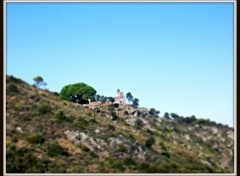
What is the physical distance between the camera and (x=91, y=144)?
191 feet

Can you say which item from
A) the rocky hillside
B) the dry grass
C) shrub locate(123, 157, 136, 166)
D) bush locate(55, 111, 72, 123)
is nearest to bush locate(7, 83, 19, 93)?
the rocky hillside

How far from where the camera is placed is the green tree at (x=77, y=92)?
106875 mm

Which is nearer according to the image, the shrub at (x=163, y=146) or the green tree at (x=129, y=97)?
the shrub at (x=163, y=146)

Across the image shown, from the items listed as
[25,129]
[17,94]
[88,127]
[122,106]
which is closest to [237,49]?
[88,127]

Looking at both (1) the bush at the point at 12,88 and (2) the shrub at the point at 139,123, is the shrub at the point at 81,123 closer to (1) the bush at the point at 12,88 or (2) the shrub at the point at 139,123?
(1) the bush at the point at 12,88

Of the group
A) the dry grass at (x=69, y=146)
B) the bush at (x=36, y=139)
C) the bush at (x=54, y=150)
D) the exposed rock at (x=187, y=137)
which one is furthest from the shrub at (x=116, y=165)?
the exposed rock at (x=187, y=137)

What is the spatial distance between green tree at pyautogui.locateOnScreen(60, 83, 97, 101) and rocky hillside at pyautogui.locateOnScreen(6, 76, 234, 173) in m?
25.4

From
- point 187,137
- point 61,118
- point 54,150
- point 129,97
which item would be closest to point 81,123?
point 61,118

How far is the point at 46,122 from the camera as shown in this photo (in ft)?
203

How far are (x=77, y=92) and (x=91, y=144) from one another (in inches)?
1962

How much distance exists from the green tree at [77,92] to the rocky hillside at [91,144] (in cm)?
2543

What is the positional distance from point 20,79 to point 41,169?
96.7ft

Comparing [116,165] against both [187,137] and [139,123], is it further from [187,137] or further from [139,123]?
[187,137]

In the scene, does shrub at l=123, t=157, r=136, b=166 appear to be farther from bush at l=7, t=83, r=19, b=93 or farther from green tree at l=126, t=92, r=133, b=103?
Answer: green tree at l=126, t=92, r=133, b=103
